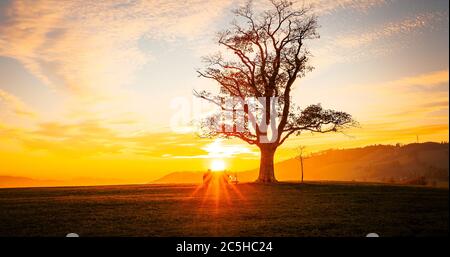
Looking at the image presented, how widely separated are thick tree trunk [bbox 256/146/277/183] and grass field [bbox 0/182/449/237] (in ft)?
47.9

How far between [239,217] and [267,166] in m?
21.9

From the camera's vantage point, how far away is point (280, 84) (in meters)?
39.1

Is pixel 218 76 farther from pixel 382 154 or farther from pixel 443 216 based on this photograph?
pixel 382 154

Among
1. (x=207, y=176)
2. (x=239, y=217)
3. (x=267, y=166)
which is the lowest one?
(x=239, y=217)

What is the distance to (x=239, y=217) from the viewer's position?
54.5 feet

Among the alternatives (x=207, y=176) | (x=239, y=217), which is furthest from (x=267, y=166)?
(x=239, y=217)

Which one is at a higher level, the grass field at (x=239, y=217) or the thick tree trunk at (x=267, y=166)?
the thick tree trunk at (x=267, y=166)

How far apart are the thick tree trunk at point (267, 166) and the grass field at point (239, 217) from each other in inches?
575

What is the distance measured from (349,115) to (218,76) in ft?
35.3

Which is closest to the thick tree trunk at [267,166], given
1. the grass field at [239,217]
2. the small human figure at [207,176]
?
the small human figure at [207,176]

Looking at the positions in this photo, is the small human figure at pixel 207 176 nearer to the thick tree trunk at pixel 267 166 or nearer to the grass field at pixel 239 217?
the thick tree trunk at pixel 267 166

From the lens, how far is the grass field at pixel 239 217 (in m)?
13.8

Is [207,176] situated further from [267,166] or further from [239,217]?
[239,217]

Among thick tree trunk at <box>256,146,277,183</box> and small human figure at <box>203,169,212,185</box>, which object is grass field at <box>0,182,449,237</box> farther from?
thick tree trunk at <box>256,146,277,183</box>
